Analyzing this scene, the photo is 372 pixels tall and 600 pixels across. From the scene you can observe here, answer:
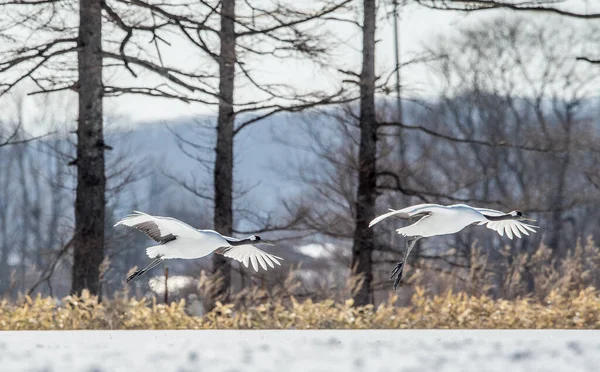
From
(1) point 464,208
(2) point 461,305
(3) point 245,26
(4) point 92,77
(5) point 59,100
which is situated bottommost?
(2) point 461,305

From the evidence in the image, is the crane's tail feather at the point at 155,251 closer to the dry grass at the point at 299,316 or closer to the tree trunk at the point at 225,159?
the dry grass at the point at 299,316

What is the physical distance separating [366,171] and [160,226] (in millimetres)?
7531

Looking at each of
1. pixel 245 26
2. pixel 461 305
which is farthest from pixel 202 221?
pixel 461 305

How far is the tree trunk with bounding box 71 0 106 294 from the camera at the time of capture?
10.5 metres

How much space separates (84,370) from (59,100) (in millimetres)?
28624

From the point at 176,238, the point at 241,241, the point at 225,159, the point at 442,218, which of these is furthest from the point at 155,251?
the point at 225,159

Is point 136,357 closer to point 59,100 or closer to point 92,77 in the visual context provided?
point 92,77

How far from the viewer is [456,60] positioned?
30531mm

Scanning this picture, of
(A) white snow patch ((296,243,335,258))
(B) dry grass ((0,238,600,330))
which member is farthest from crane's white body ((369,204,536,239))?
(A) white snow patch ((296,243,335,258))

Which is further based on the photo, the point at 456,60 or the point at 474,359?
the point at 456,60

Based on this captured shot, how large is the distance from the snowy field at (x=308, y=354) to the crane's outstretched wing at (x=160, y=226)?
0.54 meters

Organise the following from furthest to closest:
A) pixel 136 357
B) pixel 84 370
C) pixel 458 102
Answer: pixel 458 102 < pixel 136 357 < pixel 84 370

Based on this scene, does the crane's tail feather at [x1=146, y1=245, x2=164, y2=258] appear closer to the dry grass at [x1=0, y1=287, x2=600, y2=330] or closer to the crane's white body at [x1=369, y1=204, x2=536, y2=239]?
the crane's white body at [x1=369, y1=204, x2=536, y2=239]

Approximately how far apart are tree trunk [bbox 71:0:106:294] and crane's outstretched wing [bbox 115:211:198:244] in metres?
5.71
